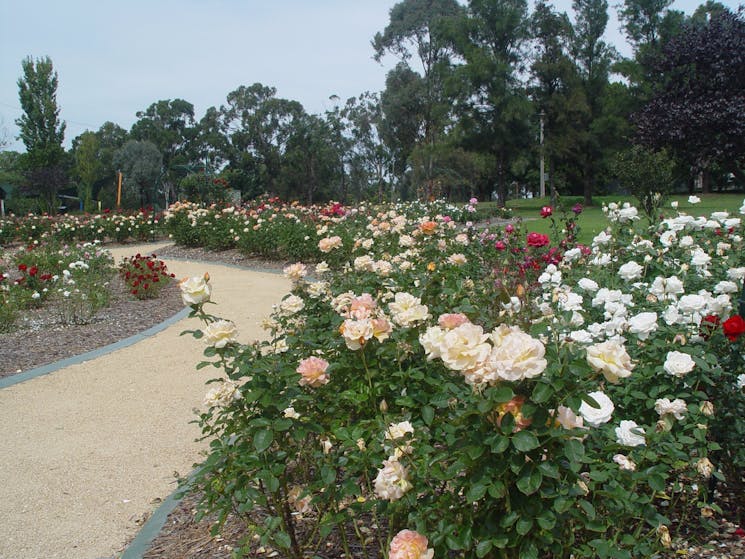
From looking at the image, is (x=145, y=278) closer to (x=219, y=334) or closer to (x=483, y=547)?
(x=219, y=334)

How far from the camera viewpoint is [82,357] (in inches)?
223

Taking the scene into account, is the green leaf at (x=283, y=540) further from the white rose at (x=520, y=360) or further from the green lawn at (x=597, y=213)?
the green lawn at (x=597, y=213)

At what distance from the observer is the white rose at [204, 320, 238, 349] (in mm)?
2008

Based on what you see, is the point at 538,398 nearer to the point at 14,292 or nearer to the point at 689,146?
the point at 14,292

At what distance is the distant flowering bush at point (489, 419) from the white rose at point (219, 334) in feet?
0.06

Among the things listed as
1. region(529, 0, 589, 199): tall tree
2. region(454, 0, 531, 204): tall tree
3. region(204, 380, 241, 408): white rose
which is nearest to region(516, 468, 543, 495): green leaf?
region(204, 380, 241, 408): white rose

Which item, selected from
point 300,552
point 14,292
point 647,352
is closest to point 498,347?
point 647,352

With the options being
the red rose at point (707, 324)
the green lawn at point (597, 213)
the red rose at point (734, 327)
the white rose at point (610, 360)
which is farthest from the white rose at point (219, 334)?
the green lawn at point (597, 213)

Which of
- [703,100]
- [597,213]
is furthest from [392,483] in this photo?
[703,100]

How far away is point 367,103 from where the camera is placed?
40312mm

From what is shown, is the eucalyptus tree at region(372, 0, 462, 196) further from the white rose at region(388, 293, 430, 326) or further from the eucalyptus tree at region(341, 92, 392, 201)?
the white rose at region(388, 293, 430, 326)

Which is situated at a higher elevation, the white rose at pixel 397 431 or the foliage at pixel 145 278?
the white rose at pixel 397 431

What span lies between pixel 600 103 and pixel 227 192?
19.5m

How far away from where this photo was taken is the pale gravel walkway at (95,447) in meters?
2.86
